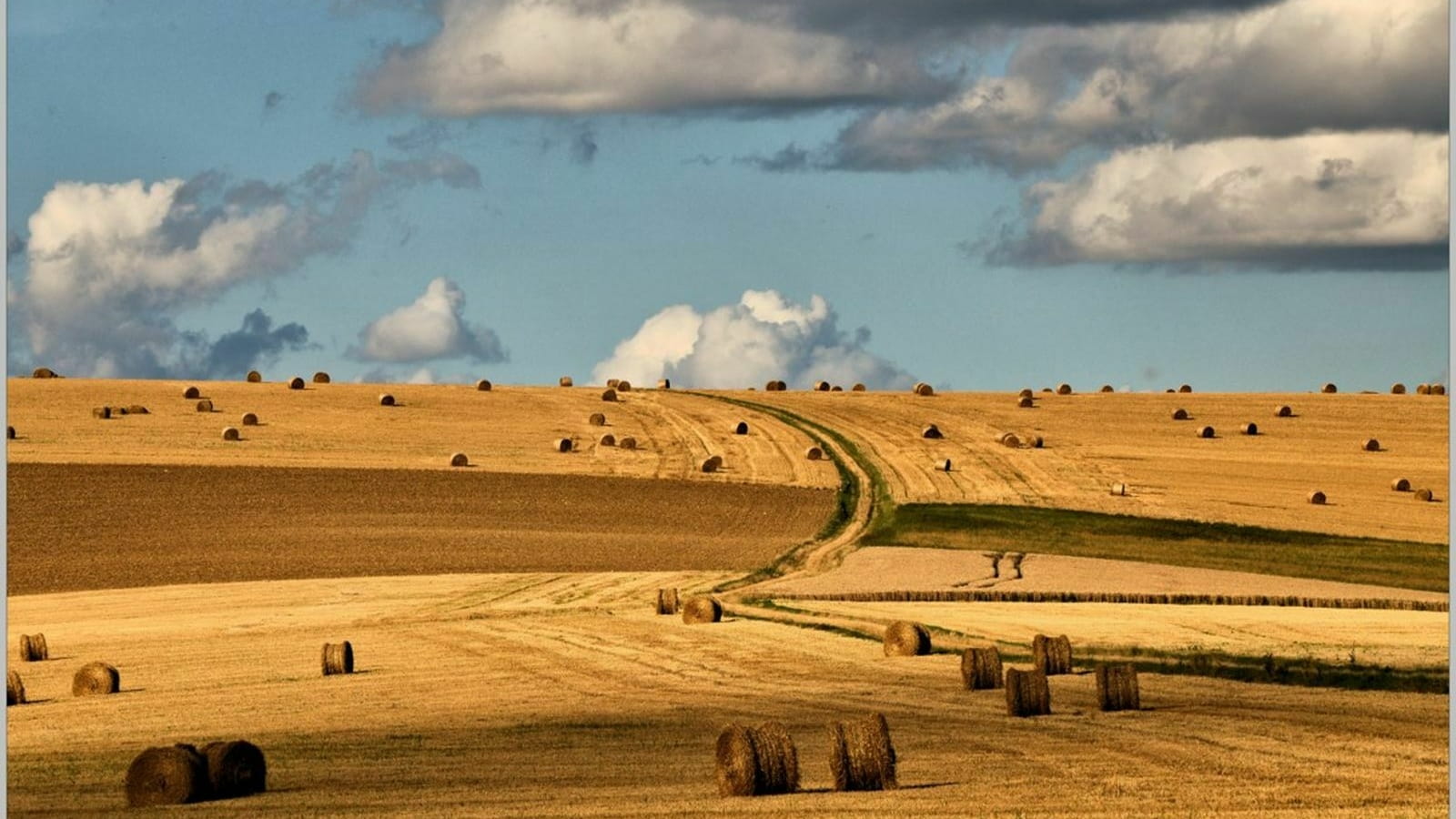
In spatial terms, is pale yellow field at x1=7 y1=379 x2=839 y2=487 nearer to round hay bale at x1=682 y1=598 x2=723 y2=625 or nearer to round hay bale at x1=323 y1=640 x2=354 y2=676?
round hay bale at x1=682 y1=598 x2=723 y2=625

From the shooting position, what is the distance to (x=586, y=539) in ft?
225

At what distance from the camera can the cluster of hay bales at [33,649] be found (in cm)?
4428

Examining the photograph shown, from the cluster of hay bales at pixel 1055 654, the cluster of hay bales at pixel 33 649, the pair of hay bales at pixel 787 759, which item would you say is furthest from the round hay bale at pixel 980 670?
the cluster of hay bales at pixel 33 649

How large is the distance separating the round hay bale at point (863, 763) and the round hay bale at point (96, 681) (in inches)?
721

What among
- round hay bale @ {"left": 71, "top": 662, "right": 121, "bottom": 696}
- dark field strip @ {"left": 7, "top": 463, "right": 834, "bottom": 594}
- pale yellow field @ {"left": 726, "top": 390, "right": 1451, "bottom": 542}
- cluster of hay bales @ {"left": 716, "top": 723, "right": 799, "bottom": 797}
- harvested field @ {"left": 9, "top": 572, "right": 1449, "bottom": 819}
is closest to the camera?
cluster of hay bales @ {"left": 716, "top": 723, "right": 799, "bottom": 797}

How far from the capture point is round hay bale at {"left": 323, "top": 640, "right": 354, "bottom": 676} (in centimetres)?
3962

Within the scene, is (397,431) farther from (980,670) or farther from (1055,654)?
(980,670)

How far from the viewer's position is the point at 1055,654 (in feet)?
121

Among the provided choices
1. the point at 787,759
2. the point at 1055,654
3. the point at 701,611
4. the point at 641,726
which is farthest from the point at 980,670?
the point at 701,611

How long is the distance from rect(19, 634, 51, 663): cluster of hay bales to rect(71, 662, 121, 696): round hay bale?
7.40m

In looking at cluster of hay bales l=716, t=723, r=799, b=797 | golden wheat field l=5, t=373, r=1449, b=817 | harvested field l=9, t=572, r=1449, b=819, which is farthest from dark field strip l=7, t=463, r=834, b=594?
cluster of hay bales l=716, t=723, r=799, b=797

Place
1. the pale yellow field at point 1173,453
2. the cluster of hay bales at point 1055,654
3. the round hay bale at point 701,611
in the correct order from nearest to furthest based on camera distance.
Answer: the cluster of hay bales at point 1055,654, the round hay bale at point 701,611, the pale yellow field at point 1173,453

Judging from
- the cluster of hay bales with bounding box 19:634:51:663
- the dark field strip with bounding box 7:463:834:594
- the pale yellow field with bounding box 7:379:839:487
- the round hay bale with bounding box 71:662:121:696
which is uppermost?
the pale yellow field with bounding box 7:379:839:487

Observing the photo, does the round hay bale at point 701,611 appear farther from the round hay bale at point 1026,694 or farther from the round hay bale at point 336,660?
the round hay bale at point 1026,694
